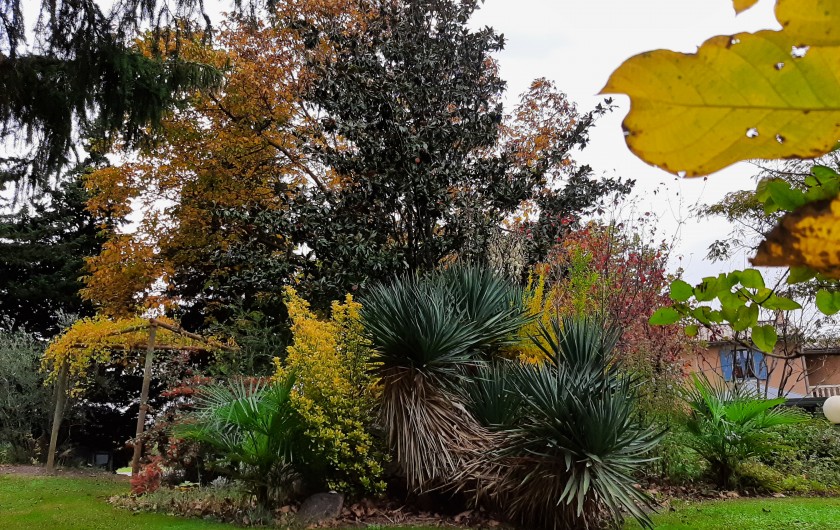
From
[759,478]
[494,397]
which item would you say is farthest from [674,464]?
[494,397]

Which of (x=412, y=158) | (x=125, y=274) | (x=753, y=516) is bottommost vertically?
(x=753, y=516)

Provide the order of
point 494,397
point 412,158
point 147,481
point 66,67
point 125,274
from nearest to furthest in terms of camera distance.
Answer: point 66,67 < point 494,397 < point 147,481 < point 412,158 < point 125,274

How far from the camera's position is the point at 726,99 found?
0.28 meters

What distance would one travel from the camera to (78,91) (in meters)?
4.91

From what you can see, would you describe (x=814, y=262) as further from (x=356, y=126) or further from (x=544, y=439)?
(x=356, y=126)

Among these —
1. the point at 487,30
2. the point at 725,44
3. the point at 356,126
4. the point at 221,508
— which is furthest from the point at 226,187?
the point at 725,44

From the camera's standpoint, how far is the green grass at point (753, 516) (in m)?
6.41

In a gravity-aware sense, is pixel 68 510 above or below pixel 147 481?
below

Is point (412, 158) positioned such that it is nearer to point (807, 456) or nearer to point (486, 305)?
point (486, 305)

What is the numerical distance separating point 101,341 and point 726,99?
13.1m

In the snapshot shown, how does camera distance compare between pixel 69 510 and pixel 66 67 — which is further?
pixel 69 510

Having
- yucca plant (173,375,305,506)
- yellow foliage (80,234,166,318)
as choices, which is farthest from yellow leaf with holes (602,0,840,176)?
yellow foliage (80,234,166,318)

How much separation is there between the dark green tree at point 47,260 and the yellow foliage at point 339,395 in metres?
15.1

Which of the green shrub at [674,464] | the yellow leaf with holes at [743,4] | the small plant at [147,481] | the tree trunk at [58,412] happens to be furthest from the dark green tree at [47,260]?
the yellow leaf with holes at [743,4]
